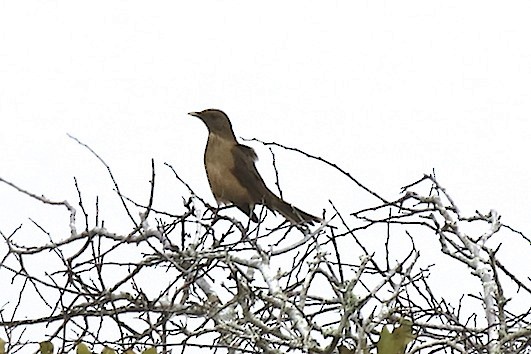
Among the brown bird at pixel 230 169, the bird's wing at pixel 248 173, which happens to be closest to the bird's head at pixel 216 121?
the brown bird at pixel 230 169

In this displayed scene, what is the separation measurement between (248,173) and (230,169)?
100 mm

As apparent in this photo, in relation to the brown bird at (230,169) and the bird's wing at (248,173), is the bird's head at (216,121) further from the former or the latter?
the bird's wing at (248,173)

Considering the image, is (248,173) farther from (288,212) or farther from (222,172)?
(288,212)

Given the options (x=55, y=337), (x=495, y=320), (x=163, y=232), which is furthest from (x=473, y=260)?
(x=55, y=337)

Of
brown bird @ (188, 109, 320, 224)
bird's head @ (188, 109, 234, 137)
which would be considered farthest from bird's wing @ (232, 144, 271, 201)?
bird's head @ (188, 109, 234, 137)

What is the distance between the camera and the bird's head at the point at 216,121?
5.50 meters

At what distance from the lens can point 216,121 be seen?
18.1 feet

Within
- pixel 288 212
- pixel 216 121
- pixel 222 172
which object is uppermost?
pixel 216 121

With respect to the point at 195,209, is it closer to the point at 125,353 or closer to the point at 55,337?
the point at 55,337

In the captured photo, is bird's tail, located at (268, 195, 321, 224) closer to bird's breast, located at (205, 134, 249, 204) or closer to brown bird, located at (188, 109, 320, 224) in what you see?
brown bird, located at (188, 109, 320, 224)

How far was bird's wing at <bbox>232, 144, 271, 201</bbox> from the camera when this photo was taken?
532 centimetres

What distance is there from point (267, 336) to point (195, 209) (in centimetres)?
104

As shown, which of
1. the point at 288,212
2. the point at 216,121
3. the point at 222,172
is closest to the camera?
the point at 288,212

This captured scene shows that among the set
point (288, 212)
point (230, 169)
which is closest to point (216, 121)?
point (230, 169)
